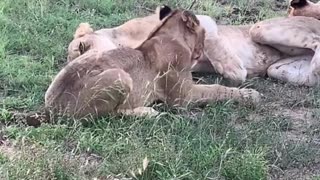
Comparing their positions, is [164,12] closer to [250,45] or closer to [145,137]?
[250,45]

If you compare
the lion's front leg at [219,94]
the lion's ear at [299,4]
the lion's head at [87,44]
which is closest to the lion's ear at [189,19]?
the lion's front leg at [219,94]

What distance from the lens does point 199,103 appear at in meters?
5.47

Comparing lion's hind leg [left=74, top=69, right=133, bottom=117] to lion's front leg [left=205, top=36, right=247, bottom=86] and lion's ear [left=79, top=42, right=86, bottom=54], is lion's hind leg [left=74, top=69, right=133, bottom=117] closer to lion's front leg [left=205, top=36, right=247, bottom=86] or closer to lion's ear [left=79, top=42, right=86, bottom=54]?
lion's ear [left=79, top=42, right=86, bottom=54]

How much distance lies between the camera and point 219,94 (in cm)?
555

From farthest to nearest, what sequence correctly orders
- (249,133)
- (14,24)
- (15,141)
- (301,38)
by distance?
(14,24) < (301,38) < (249,133) < (15,141)

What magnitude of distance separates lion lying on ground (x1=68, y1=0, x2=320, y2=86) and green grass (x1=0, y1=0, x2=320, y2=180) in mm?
207

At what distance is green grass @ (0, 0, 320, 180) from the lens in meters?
4.09

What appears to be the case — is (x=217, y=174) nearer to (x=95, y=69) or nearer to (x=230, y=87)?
(x=95, y=69)

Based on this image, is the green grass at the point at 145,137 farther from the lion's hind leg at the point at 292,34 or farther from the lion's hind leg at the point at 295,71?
the lion's hind leg at the point at 292,34

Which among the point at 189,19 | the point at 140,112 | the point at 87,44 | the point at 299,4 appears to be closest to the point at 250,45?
the point at 299,4

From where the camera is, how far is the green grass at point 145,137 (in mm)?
4090

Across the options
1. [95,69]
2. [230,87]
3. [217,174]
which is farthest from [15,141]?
[230,87]

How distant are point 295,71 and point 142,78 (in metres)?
1.60

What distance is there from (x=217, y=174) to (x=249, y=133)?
0.66 meters
